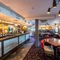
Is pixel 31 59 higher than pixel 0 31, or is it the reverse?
pixel 0 31

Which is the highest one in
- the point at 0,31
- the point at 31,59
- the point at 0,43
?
the point at 0,31

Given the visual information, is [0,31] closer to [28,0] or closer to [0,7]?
[0,7]

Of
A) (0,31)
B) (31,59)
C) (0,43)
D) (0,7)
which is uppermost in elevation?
(0,7)

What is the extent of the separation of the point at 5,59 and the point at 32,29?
16820 millimetres

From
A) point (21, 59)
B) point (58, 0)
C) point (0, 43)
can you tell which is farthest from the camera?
point (21, 59)

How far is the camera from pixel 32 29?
826 inches

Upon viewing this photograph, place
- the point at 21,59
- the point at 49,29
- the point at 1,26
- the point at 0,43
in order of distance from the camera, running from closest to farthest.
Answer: the point at 0,43 → the point at 21,59 → the point at 1,26 → the point at 49,29

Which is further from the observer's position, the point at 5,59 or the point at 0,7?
the point at 5,59

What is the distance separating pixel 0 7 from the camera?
13.3 ft

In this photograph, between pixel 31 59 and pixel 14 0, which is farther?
pixel 31 59

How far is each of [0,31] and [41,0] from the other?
6.22m

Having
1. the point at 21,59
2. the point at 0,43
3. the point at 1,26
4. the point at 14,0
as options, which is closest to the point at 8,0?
the point at 14,0

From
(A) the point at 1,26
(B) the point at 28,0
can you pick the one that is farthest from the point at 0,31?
(B) the point at 28,0

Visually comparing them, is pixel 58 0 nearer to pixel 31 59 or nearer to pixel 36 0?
pixel 36 0
